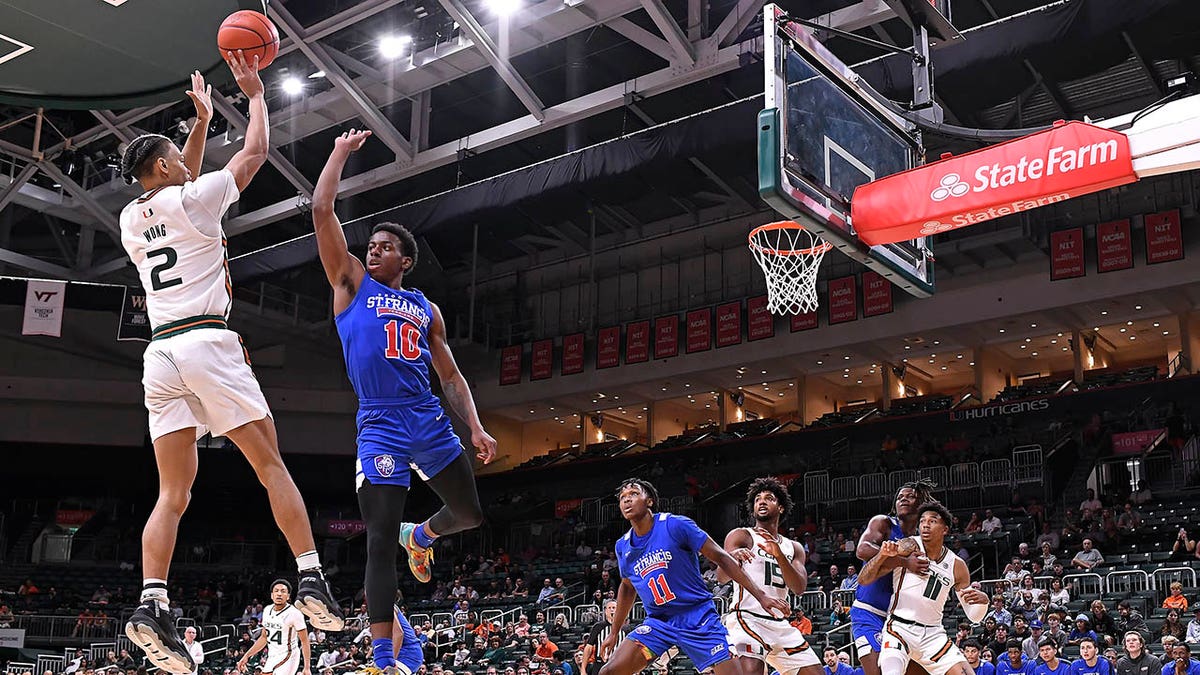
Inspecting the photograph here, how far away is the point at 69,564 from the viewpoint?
34.5m

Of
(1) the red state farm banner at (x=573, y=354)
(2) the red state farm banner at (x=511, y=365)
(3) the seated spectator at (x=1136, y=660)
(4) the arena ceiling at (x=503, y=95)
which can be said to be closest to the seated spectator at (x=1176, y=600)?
(3) the seated spectator at (x=1136, y=660)

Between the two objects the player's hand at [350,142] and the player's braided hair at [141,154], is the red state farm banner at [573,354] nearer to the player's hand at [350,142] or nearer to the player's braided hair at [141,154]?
the player's hand at [350,142]

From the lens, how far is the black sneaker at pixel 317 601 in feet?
16.1

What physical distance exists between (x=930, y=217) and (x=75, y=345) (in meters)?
31.7

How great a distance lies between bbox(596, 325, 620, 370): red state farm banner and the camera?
34406 mm

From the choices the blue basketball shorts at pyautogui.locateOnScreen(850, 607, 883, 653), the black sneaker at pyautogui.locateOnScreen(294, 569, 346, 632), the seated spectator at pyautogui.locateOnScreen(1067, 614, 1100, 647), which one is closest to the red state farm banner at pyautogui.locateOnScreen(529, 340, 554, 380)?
the seated spectator at pyautogui.locateOnScreen(1067, 614, 1100, 647)

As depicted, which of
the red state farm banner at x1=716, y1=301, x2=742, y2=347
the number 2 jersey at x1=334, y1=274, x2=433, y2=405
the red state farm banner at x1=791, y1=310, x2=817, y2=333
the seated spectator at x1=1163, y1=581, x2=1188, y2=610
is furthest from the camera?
the red state farm banner at x1=716, y1=301, x2=742, y2=347

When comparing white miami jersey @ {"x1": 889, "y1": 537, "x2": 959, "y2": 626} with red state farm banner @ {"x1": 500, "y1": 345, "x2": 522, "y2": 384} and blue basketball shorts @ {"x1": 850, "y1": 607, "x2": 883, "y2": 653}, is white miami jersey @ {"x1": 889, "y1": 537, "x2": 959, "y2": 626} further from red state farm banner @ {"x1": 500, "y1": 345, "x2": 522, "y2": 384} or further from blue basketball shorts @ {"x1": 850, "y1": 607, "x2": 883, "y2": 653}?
red state farm banner @ {"x1": 500, "y1": 345, "x2": 522, "y2": 384}

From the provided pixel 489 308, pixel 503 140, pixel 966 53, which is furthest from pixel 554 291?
pixel 966 53

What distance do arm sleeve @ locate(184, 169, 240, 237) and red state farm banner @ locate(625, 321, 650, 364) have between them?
28.8m

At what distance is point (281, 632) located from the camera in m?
13.5

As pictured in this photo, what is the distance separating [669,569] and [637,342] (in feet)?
85.3

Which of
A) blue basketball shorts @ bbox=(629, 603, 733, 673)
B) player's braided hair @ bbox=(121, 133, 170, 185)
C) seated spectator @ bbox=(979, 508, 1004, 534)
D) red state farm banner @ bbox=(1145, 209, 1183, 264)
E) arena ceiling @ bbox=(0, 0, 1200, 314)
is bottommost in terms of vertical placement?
blue basketball shorts @ bbox=(629, 603, 733, 673)

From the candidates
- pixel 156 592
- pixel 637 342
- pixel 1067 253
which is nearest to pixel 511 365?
pixel 637 342
